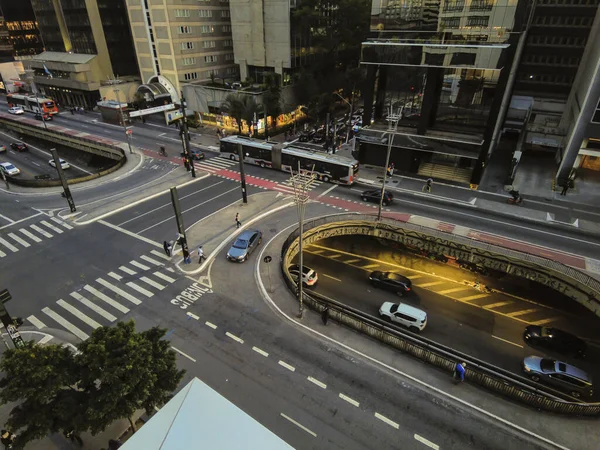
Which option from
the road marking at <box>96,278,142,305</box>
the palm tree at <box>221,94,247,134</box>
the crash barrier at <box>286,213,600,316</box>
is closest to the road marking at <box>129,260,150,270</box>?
the road marking at <box>96,278,142,305</box>

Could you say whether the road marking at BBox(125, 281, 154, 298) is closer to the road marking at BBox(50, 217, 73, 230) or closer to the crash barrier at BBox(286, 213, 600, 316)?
the crash barrier at BBox(286, 213, 600, 316)

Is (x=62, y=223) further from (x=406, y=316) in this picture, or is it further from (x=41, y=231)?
(x=406, y=316)

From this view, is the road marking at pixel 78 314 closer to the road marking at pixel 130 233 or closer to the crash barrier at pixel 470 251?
the road marking at pixel 130 233

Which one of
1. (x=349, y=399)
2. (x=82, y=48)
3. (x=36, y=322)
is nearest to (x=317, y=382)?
(x=349, y=399)

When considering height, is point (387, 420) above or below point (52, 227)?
below

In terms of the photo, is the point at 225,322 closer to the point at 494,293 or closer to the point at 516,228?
the point at 494,293

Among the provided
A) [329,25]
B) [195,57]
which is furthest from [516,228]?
[195,57]
